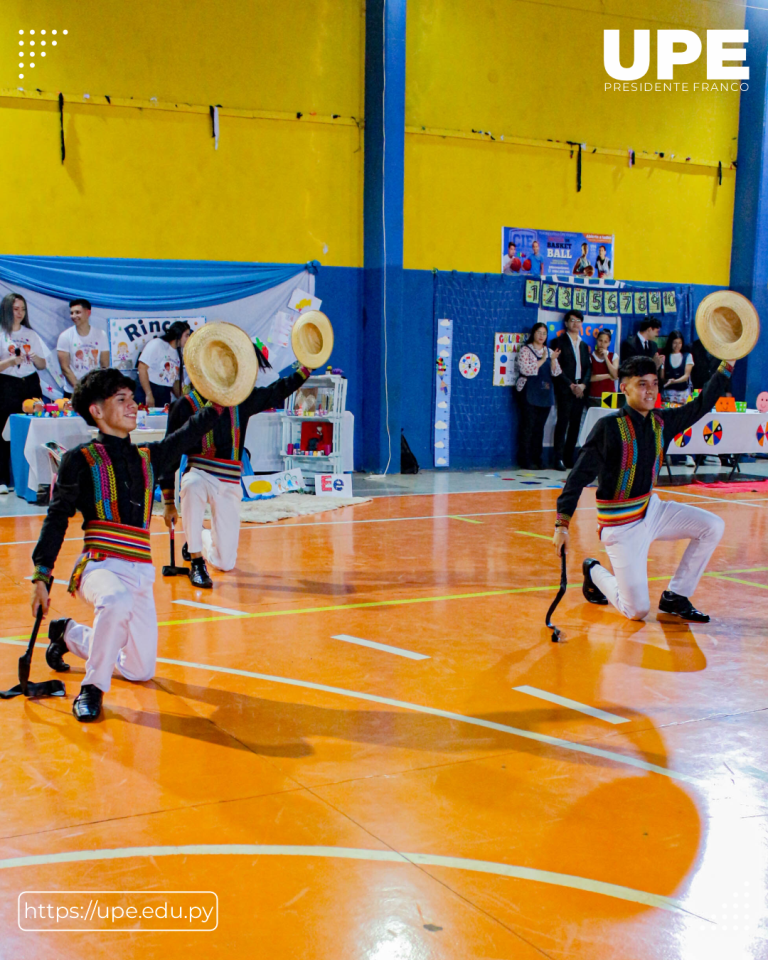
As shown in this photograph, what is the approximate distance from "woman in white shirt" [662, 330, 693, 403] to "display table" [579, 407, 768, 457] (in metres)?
1.51

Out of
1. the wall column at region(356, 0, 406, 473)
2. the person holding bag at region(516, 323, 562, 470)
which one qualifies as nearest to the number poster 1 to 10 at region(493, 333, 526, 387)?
the person holding bag at region(516, 323, 562, 470)

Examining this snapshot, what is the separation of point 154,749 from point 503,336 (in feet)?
39.6

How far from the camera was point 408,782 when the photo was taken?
4000 mm

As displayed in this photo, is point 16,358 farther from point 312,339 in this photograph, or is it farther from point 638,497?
point 638,497

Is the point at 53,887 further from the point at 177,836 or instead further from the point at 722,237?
the point at 722,237

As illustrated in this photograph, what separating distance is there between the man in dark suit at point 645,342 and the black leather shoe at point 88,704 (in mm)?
12242

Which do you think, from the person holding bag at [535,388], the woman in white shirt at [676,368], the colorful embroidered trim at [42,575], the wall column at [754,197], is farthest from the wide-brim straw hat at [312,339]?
the wall column at [754,197]

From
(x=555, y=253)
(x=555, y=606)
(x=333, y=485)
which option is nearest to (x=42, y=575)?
(x=555, y=606)

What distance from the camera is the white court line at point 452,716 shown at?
4.18 m

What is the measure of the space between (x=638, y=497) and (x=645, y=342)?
9760 mm

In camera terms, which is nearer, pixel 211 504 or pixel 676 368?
pixel 211 504

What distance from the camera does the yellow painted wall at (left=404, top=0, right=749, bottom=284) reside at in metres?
14.8

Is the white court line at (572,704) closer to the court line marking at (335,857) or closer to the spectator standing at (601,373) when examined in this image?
the court line marking at (335,857)

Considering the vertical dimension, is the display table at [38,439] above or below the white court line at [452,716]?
above
